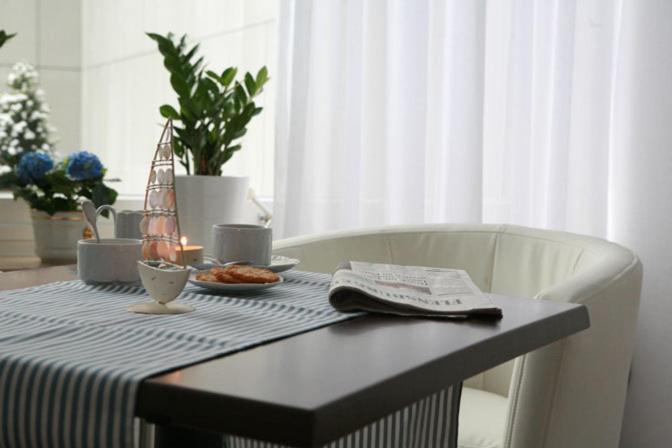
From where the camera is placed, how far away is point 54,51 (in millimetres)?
7527

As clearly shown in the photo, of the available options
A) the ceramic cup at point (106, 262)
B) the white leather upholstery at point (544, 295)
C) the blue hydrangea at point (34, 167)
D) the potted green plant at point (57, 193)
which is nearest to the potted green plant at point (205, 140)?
the potted green plant at point (57, 193)

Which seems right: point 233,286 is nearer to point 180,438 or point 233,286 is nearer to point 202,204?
point 180,438

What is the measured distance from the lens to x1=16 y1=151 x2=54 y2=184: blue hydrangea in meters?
2.40

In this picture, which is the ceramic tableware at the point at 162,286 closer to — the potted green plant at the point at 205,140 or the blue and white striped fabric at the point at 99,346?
the blue and white striped fabric at the point at 99,346

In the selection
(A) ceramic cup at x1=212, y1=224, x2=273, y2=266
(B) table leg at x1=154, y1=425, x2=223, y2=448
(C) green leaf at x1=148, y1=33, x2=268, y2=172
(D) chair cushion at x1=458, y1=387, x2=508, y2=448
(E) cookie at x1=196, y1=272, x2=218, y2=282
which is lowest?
(D) chair cushion at x1=458, y1=387, x2=508, y2=448

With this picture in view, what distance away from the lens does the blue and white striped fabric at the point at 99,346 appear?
73 cm

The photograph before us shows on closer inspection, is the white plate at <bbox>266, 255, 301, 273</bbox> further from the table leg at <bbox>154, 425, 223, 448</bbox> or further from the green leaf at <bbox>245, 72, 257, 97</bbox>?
the green leaf at <bbox>245, 72, 257, 97</bbox>

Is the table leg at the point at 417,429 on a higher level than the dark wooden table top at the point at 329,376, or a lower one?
lower

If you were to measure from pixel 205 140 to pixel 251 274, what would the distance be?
1.35 metres

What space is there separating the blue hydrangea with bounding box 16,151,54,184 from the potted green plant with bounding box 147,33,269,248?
352mm

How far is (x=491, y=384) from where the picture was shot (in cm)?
188

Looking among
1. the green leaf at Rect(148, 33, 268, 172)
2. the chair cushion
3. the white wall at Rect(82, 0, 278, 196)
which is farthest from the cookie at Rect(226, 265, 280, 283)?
the white wall at Rect(82, 0, 278, 196)

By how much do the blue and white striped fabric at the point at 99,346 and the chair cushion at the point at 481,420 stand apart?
0.52 meters

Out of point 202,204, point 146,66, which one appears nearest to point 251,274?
point 202,204
